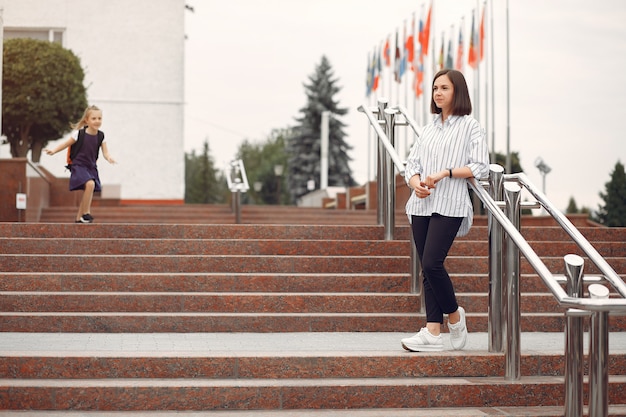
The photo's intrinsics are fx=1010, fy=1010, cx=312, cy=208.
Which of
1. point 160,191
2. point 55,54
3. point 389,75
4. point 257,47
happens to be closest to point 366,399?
point 55,54

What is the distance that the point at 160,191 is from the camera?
29.7 m

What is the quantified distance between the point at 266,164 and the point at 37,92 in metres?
62.5

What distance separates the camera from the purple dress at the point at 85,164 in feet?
38.4

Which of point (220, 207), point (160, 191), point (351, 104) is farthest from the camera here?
point (351, 104)

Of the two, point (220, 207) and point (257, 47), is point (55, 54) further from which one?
point (257, 47)

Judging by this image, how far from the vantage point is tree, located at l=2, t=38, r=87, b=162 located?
2053 cm

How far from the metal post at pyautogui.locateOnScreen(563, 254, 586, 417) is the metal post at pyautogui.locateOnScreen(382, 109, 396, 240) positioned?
16.1 ft

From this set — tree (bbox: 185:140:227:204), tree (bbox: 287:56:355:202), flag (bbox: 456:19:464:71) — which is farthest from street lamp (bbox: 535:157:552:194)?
tree (bbox: 185:140:227:204)

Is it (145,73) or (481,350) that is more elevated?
(145,73)

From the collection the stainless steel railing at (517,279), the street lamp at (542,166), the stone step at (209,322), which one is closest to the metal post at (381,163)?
the stainless steel railing at (517,279)

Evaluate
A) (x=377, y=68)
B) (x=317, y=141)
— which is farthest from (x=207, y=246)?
(x=317, y=141)

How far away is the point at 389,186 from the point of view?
9797 mm

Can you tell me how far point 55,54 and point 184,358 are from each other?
16.2 m

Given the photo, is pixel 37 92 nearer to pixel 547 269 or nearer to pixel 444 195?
pixel 444 195
